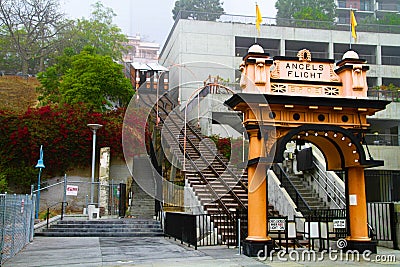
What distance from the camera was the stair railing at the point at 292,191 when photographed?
1708 centimetres

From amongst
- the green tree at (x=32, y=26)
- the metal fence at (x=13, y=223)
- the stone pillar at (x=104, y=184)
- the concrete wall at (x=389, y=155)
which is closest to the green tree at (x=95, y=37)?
the green tree at (x=32, y=26)

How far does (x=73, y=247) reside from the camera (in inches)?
607

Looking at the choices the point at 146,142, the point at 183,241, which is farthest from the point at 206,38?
the point at 183,241

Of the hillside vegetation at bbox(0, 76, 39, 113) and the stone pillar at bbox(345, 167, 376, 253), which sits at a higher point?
the hillside vegetation at bbox(0, 76, 39, 113)

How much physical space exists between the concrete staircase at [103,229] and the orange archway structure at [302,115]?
27.0 feet

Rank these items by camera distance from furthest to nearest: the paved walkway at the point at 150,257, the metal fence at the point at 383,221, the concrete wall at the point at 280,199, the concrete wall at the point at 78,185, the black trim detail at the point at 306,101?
the concrete wall at the point at 78,185 < the concrete wall at the point at 280,199 < the metal fence at the point at 383,221 < the black trim detail at the point at 306,101 < the paved walkway at the point at 150,257

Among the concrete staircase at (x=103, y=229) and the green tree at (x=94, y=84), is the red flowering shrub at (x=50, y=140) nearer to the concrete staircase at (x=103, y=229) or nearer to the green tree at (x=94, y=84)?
the green tree at (x=94, y=84)

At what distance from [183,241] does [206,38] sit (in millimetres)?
27216

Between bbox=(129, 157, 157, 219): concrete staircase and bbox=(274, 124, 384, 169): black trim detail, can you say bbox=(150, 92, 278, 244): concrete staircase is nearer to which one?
→ bbox=(274, 124, 384, 169): black trim detail

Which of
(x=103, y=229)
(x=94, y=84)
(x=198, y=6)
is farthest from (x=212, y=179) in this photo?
(x=198, y=6)

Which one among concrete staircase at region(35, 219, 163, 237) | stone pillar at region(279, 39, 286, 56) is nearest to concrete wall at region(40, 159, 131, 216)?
concrete staircase at region(35, 219, 163, 237)

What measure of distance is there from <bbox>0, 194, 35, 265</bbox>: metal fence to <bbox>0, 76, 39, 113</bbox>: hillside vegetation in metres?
30.9

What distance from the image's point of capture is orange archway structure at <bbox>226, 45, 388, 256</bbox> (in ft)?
42.9

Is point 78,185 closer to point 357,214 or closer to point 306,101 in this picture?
point 306,101
